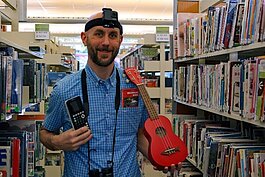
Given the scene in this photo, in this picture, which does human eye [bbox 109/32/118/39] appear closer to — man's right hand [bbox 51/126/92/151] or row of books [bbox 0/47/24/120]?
man's right hand [bbox 51/126/92/151]

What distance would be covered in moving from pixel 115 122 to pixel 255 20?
33.1 inches

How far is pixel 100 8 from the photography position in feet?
33.7

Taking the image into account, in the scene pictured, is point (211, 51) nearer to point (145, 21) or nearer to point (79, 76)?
point (79, 76)

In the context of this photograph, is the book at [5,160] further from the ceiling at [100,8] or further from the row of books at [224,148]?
the ceiling at [100,8]

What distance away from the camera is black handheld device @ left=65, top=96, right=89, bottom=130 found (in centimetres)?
167

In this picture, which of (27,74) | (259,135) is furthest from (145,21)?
(259,135)

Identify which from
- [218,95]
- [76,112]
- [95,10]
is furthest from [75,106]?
[95,10]

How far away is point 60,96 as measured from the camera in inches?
70.6

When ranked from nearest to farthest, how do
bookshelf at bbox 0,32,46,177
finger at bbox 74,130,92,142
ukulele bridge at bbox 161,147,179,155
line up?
finger at bbox 74,130,92,142, ukulele bridge at bbox 161,147,179,155, bookshelf at bbox 0,32,46,177

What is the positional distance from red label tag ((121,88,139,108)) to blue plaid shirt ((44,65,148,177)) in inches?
0.8

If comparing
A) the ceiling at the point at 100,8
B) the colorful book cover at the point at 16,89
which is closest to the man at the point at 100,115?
the colorful book cover at the point at 16,89

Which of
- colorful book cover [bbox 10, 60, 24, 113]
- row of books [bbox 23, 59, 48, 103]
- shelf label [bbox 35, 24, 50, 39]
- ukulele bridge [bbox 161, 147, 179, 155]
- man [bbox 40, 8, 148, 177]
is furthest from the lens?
shelf label [bbox 35, 24, 50, 39]

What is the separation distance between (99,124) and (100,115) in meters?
0.04

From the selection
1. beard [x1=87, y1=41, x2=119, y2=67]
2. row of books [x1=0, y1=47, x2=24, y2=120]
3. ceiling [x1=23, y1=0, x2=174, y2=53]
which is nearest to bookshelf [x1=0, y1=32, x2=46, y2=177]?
row of books [x1=0, y1=47, x2=24, y2=120]
